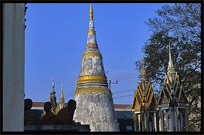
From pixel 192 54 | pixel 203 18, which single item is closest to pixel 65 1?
pixel 203 18

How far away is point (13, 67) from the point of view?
14.4 m

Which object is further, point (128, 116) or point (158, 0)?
point (128, 116)

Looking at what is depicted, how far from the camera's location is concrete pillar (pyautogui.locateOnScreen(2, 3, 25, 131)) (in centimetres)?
1425

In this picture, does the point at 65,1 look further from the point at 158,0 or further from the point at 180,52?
the point at 180,52

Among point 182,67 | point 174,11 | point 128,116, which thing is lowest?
point 128,116

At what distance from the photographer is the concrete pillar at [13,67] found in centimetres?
1425

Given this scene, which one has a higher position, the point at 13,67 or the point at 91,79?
the point at 91,79

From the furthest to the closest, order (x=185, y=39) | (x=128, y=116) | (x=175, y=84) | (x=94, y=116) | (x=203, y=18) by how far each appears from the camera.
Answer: (x=128, y=116) < (x=185, y=39) < (x=94, y=116) < (x=175, y=84) < (x=203, y=18)

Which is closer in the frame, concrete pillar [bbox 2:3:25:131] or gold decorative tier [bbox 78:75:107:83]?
concrete pillar [bbox 2:3:25:131]

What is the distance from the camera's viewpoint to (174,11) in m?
27.3

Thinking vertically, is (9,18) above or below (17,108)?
above

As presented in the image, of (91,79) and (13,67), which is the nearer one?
(13,67)

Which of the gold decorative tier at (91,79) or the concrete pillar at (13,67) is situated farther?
the gold decorative tier at (91,79)

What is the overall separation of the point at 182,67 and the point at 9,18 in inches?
613
